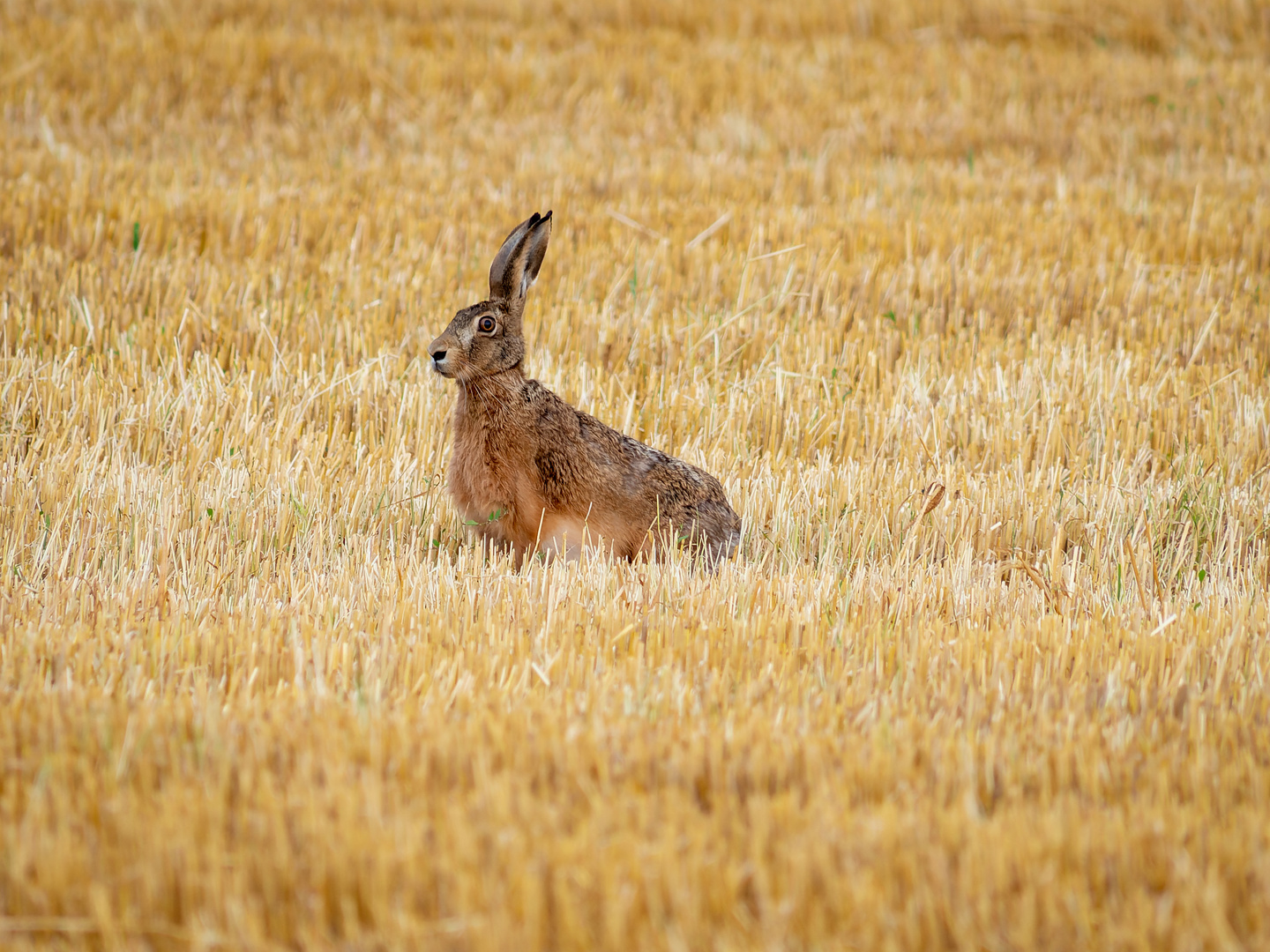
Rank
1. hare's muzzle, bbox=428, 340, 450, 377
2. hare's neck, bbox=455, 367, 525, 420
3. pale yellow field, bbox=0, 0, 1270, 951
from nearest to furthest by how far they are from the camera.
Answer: pale yellow field, bbox=0, 0, 1270, 951
hare's muzzle, bbox=428, 340, 450, 377
hare's neck, bbox=455, 367, 525, 420

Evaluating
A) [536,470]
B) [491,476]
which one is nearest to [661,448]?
[536,470]

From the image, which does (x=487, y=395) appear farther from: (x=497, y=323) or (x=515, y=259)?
(x=515, y=259)

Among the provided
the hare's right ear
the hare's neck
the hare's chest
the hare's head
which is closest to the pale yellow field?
the hare's chest

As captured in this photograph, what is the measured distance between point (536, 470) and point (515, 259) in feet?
2.84

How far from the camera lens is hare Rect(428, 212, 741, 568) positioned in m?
4.38

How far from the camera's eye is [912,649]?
306cm

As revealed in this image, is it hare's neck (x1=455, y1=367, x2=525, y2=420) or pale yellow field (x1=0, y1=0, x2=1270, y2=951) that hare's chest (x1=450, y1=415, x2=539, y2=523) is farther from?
pale yellow field (x1=0, y1=0, x2=1270, y2=951)

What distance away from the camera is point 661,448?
18.9 ft

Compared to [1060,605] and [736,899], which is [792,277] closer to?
[1060,605]

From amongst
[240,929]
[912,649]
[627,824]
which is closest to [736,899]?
[627,824]

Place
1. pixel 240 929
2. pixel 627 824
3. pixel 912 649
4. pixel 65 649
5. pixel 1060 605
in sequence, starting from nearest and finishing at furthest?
pixel 240 929 → pixel 627 824 → pixel 65 649 → pixel 912 649 → pixel 1060 605

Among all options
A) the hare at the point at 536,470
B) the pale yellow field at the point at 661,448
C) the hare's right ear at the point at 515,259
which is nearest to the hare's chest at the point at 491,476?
the hare at the point at 536,470

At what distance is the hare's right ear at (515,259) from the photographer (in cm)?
451

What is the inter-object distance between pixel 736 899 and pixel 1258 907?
0.84 metres
